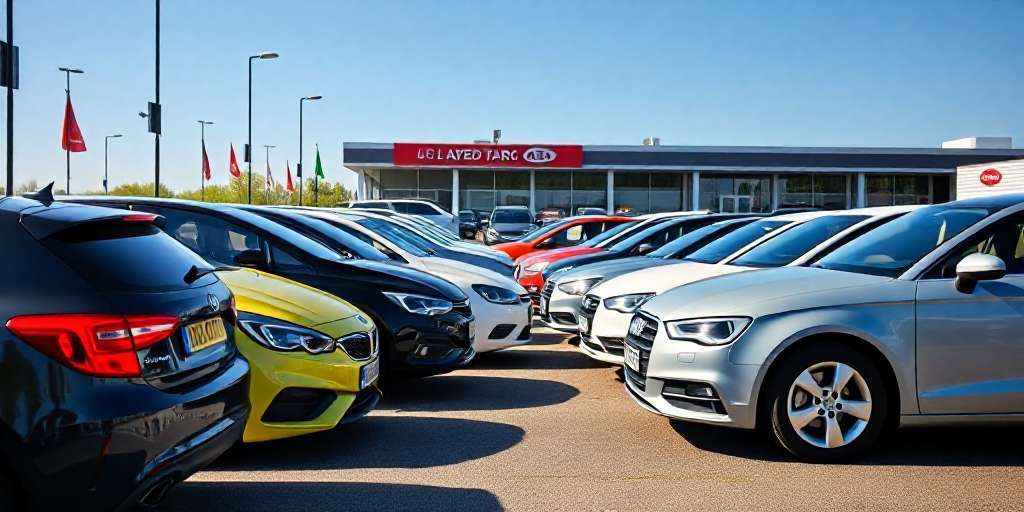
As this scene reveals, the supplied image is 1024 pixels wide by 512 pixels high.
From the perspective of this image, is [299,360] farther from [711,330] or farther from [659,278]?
[659,278]

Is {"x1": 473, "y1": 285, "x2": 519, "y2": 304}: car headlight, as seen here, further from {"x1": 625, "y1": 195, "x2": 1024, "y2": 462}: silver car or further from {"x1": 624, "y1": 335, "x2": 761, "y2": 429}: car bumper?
{"x1": 625, "y1": 195, "x2": 1024, "y2": 462}: silver car

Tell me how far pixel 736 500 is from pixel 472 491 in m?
1.35

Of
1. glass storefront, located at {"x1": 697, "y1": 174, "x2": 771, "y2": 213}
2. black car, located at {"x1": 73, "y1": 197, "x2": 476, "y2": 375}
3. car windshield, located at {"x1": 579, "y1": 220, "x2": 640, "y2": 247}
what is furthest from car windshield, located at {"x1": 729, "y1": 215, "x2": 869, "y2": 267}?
glass storefront, located at {"x1": 697, "y1": 174, "x2": 771, "y2": 213}

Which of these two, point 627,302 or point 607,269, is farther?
point 607,269

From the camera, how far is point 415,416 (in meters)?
6.36

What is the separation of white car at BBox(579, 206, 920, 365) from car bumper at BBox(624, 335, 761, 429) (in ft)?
6.00

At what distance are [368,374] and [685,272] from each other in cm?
Answer: 353

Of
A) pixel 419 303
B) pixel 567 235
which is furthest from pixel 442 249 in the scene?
pixel 419 303

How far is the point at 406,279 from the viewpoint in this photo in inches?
272

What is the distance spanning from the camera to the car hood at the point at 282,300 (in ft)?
16.7

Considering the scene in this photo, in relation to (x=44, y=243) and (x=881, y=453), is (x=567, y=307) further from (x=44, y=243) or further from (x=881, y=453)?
(x=44, y=243)

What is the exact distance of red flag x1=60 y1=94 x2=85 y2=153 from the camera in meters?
28.7

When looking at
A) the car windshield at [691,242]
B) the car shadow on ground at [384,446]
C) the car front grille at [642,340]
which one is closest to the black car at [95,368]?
the car shadow on ground at [384,446]

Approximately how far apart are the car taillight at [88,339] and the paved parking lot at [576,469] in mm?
1425
